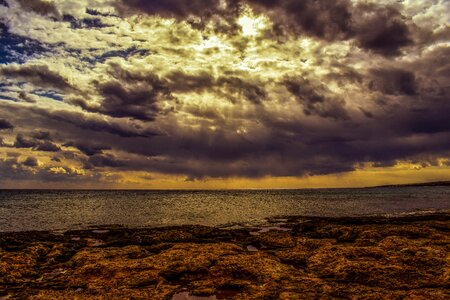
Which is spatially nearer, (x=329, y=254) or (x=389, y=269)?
A: (x=389, y=269)

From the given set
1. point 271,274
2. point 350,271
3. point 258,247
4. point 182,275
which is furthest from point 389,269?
point 258,247

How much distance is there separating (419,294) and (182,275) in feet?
38.5

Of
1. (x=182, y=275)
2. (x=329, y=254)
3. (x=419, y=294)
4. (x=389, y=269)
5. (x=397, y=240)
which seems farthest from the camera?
(x=397, y=240)

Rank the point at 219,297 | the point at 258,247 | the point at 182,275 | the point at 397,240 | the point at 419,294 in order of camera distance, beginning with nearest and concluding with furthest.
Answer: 1. the point at 419,294
2. the point at 219,297
3. the point at 182,275
4. the point at 397,240
5. the point at 258,247

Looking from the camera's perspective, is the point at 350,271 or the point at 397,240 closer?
the point at 350,271

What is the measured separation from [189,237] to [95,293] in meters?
18.0

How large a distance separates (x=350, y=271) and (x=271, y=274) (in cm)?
409

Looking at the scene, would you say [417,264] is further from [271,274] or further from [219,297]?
[219,297]

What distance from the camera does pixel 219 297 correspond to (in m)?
15.4

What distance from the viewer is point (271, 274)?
58.6 feet

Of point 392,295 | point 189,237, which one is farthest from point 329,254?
point 189,237

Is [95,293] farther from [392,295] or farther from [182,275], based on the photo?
[392,295]

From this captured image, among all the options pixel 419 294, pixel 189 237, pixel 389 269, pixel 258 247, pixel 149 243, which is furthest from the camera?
pixel 189 237

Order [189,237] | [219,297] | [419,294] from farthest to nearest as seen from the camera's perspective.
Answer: [189,237]
[219,297]
[419,294]
